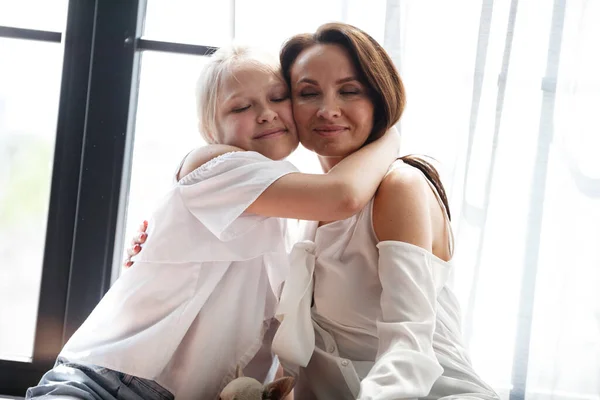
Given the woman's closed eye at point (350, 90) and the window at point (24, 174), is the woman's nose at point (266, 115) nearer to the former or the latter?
the woman's closed eye at point (350, 90)

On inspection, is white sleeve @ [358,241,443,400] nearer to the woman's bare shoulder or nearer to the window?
the woman's bare shoulder

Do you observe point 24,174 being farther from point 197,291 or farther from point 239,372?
point 239,372

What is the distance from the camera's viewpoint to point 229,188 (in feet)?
4.54

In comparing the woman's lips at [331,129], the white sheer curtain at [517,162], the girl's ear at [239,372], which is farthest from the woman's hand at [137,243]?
the white sheer curtain at [517,162]

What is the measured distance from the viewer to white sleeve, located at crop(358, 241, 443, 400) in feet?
3.77

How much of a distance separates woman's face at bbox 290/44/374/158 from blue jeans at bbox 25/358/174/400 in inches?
26.4

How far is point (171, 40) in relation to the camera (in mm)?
1985

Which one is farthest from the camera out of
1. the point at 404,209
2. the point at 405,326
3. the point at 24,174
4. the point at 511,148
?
the point at 24,174

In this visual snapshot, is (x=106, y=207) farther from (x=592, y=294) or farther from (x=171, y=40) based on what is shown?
(x=592, y=294)

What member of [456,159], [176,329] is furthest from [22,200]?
[456,159]

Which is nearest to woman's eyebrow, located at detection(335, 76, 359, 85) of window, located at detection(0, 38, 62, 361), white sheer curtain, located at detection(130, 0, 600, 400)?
white sheer curtain, located at detection(130, 0, 600, 400)

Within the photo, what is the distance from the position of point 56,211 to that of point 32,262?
0.20m

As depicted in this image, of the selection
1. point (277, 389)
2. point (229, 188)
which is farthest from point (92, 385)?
point (229, 188)

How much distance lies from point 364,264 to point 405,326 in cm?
24
